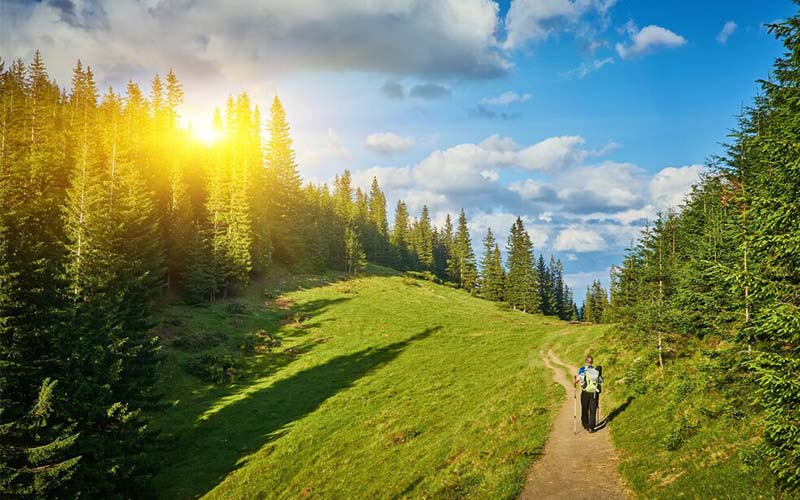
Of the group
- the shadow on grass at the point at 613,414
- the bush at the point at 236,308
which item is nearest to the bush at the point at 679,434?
the shadow on grass at the point at 613,414

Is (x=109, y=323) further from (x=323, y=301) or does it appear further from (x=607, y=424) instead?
(x=323, y=301)

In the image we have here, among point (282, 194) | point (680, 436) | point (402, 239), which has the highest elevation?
point (282, 194)

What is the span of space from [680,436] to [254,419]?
26.8m

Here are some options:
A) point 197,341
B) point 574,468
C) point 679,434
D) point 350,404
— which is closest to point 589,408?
point 679,434

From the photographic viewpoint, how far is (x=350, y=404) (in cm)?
3206

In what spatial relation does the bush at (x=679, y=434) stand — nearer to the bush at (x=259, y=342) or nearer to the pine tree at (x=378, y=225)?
the bush at (x=259, y=342)

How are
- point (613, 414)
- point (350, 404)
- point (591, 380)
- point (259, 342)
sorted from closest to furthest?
point (591, 380), point (613, 414), point (350, 404), point (259, 342)

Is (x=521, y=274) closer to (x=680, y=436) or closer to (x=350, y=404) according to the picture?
(x=350, y=404)

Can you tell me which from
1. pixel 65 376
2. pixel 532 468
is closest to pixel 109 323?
pixel 65 376

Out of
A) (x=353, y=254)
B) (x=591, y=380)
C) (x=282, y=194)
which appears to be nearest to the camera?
(x=591, y=380)

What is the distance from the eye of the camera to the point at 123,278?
32.6m

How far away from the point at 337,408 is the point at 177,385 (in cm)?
1538

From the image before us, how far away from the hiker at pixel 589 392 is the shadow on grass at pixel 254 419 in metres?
19.5

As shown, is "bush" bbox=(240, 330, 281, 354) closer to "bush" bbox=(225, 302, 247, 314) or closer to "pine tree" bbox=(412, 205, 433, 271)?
"bush" bbox=(225, 302, 247, 314)
